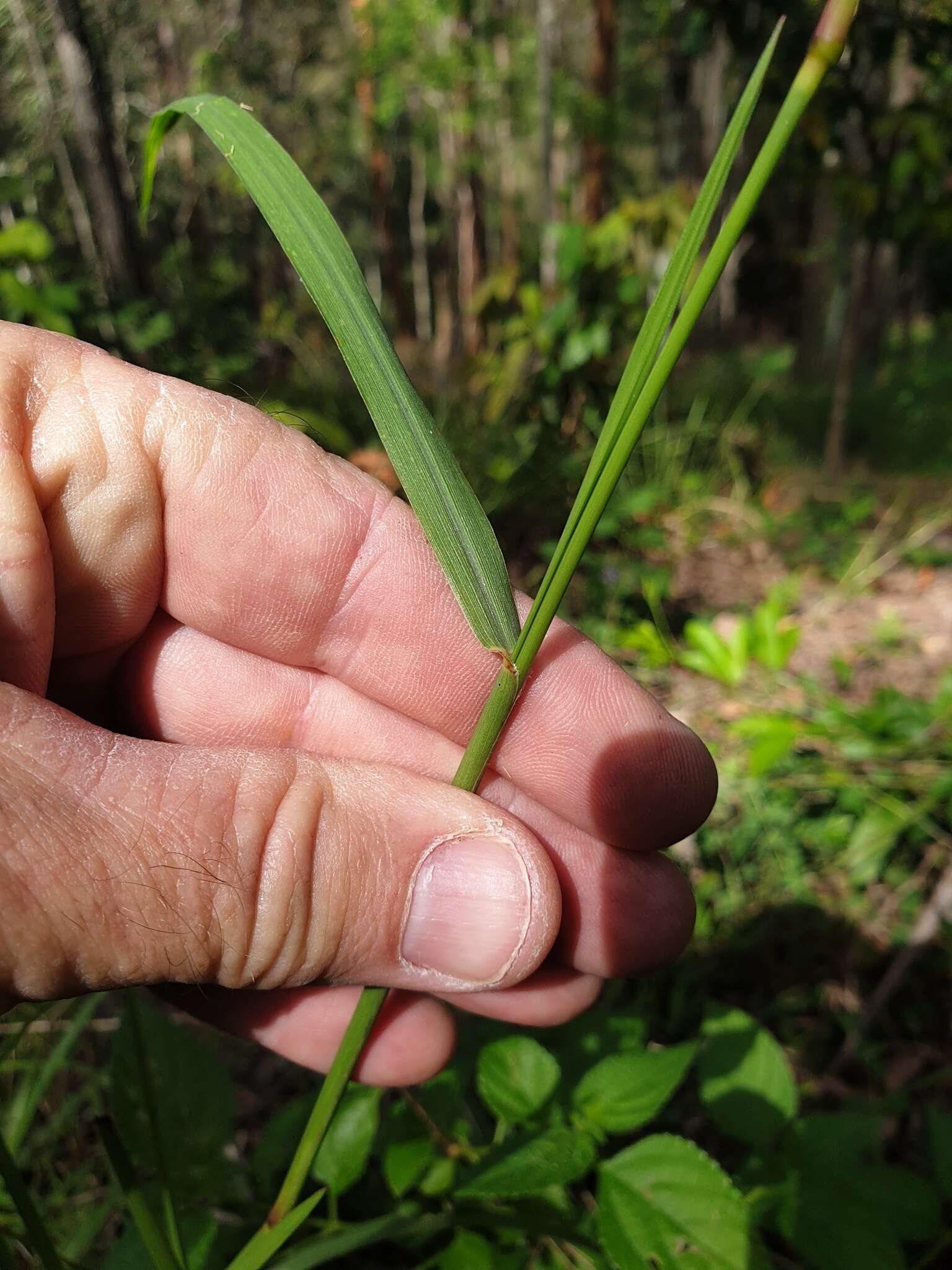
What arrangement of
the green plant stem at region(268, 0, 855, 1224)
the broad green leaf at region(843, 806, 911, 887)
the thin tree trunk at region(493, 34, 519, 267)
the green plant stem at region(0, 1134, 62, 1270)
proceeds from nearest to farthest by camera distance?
1. the green plant stem at region(268, 0, 855, 1224)
2. the green plant stem at region(0, 1134, 62, 1270)
3. the broad green leaf at region(843, 806, 911, 887)
4. the thin tree trunk at region(493, 34, 519, 267)

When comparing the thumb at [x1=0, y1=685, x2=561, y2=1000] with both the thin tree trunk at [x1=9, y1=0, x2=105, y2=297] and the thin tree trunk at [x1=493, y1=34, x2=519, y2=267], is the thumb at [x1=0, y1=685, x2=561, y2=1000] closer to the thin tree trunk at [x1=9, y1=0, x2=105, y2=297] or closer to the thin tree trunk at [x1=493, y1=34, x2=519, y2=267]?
the thin tree trunk at [x1=9, y1=0, x2=105, y2=297]

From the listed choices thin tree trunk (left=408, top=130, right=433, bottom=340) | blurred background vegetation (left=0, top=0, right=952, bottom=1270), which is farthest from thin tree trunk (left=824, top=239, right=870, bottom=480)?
thin tree trunk (left=408, top=130, right=433, bottom=340)

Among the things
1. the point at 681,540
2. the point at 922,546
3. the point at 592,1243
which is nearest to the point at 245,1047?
the point at 592,1243

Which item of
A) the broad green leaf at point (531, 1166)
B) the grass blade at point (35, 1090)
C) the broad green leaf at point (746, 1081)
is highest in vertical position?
the broad green leaf at point (531, 1166)

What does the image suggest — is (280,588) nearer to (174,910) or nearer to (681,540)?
(174,910)

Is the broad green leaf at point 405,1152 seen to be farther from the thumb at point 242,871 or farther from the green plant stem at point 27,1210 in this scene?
the green plant stem at point 27,1210

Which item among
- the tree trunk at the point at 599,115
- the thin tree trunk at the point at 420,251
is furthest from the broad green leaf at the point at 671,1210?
the thin tree trunk at the point at 420,251

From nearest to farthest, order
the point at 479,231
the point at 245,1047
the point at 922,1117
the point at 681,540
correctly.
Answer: the point at 922,1117 < the point at 245,1047 < the point at 681,540 < the point at 479,231
